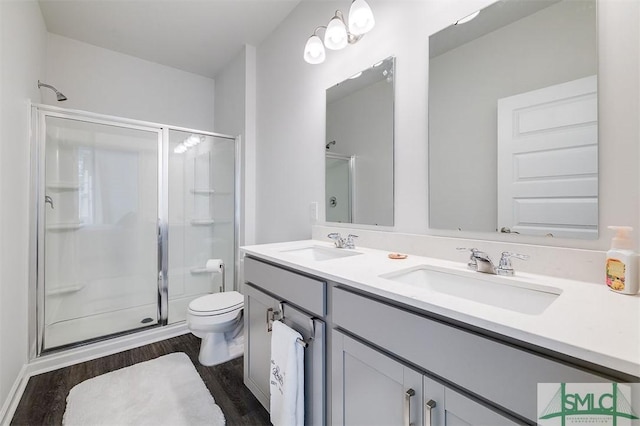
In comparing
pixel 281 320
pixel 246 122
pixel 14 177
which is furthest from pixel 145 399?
pixel 246 122

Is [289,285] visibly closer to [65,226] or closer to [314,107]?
[314,107]

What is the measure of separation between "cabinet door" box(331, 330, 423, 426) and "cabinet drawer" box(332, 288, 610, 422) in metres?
0.05

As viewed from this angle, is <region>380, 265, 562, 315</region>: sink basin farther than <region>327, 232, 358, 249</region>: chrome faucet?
No

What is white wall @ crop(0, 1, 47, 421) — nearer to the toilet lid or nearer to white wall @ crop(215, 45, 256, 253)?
the toilet lid

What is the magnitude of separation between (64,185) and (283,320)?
2290 millimetres

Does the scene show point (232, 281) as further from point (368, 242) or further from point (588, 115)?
point (588, 115)

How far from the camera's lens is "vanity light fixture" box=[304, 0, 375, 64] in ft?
4.48

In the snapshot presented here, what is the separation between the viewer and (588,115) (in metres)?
0.86

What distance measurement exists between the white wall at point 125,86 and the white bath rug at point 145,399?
2435 mm

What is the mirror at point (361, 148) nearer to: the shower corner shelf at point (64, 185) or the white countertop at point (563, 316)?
the white countertop at point (563, 316)

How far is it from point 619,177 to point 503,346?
0.69m

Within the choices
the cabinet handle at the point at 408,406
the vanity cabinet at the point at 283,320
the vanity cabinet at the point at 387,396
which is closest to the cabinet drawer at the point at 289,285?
the vanity cabinet at the point at 283,320

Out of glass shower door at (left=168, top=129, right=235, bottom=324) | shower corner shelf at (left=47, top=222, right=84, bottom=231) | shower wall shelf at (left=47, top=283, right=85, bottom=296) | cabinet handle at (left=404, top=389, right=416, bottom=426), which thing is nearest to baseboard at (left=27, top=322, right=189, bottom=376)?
glass shower door at (left=168, top=129, right=235, bottom=324)

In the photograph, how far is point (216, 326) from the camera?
186 centimetres
